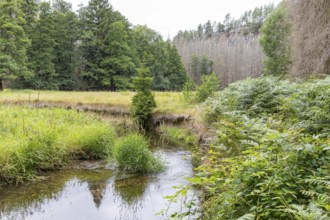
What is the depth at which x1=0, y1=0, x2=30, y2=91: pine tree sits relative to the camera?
2303cm

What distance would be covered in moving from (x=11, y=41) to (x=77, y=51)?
33.4ft

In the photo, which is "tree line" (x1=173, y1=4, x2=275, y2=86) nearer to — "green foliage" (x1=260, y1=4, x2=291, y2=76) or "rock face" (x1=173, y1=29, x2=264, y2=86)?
"rock face" (x1=173, y1=29, x2=264, y2=86)

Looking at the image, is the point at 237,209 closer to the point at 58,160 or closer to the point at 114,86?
the point at 58,160

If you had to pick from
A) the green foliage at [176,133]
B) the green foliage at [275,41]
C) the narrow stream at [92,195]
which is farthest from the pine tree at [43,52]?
the narrow stream at [92,195]

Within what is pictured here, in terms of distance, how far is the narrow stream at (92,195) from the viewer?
4.72 m

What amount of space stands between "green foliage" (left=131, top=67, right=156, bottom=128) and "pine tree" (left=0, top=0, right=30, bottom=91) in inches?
628

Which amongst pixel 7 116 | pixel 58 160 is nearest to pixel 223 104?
pixel 58 160

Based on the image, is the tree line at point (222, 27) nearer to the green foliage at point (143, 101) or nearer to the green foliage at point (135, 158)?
the green foliage at point (143, 101)

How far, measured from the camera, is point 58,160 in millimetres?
6922

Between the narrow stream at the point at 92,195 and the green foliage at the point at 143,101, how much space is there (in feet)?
19.4

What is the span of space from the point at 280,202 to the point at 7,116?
1012 centimetres

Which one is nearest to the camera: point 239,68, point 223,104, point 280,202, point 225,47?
point 280,202

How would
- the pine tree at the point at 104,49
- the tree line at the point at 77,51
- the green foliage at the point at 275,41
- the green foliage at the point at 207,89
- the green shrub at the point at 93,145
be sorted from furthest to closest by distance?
the pine tree at the point at 104,49 < the tree line at the point at 77,51 < the green foliage at the point at 275,41 < the green foliage at the point at 207,89 < the green shrub at the point at 93,145

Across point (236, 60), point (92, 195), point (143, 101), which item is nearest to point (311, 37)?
point (143, 101)
